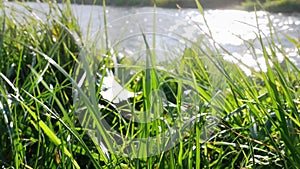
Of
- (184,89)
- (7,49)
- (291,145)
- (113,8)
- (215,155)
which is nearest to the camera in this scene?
(291,145)

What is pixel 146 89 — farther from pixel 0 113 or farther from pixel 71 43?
pixel 71 43

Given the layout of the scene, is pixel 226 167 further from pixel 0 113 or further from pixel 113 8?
pixel 113 8

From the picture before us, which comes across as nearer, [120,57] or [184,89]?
[184,89]

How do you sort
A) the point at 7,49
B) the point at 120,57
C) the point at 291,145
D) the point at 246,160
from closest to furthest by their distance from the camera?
the point at 291,145 < the point at 246,160 < the point at 7,49 < the point at 120,57

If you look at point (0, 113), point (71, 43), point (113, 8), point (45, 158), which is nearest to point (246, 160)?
point (45, 158)

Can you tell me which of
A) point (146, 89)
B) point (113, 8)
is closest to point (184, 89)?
point (146, 89)

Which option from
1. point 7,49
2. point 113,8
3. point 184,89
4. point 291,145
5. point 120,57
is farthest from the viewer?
point 113,8

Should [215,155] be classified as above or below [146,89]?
below

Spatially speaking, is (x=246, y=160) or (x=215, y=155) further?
(x=215, y=155)

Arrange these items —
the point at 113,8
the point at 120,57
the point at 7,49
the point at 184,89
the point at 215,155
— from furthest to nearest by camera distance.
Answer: the point at 113,8 → the point at 120,57 → the point at 7,49 → the point at 184,89 → the point at 215,155
